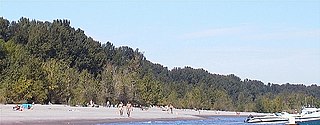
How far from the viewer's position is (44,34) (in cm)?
10931

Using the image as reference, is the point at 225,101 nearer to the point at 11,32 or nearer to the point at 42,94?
the point at 11,32

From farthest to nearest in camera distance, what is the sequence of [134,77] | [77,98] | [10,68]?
[134,77]
[77,98]
[10,68]

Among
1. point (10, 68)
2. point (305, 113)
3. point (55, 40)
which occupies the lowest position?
point (305, 113)

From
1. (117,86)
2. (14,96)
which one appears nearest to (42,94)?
(14,96)

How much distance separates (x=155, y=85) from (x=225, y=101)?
162 feet

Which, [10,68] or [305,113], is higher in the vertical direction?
[10,68]

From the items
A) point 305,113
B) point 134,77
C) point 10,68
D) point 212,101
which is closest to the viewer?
point 305,113

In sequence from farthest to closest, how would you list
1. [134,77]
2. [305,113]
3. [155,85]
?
1. [155,85]
2. [134,77]
3. [305,113]

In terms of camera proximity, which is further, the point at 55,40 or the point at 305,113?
the point at 55,40

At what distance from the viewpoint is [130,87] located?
106m

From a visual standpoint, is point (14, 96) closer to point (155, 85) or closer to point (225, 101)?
point (155, 85)

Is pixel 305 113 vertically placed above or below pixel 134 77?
below

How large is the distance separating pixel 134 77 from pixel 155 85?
1078 centimetres

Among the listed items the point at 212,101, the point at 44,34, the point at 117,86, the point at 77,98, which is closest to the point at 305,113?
the point at 77,98
